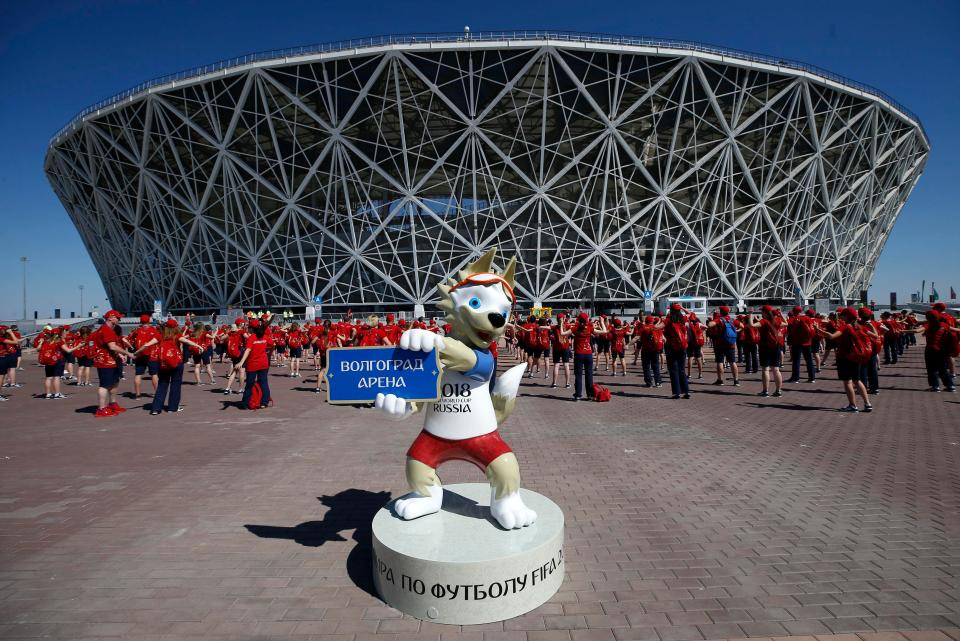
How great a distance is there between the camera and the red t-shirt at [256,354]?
33.2 ft

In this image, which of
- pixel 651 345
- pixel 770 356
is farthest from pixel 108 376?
pixel 770 356

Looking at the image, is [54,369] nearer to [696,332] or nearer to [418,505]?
[418,505]

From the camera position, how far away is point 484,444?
3592mm

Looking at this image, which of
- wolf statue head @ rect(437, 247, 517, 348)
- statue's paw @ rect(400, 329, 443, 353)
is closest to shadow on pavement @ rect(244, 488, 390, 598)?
statue's paw @ rect(400, 329, 443, 353)

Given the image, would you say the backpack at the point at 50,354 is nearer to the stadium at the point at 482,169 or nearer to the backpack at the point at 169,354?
the backpack at the point at 169,354

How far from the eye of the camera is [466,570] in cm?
296

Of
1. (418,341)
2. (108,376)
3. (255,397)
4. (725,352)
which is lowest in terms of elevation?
(255,397)

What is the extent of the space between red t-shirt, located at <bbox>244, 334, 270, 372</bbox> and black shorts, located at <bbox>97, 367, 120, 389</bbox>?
2.52 meters

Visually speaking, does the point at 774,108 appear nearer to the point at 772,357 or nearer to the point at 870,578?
the point at 772,357

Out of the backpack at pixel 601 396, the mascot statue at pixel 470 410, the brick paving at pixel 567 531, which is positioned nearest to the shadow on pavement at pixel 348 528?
the brick paving at pixel 567 531

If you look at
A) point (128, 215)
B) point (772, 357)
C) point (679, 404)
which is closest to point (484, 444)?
point (679, 404)

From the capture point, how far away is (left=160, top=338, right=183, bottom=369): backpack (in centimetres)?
970

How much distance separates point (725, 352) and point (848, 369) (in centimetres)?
370

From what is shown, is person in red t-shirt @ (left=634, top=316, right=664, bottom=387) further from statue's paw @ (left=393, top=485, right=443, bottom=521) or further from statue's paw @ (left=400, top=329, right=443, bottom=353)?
statue's paw @ (left=400, top=329, right=443, bottom=353)
